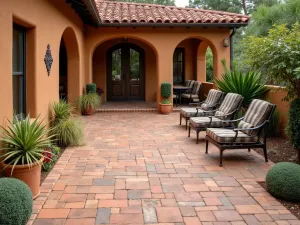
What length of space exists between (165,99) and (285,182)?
8.67 metres

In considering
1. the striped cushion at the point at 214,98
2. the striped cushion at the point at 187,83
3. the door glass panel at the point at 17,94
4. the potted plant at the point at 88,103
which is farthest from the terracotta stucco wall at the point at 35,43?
the striped cushion at the point at 187,83

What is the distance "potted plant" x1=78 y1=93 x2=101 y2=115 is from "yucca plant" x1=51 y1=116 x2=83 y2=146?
4.44 meters

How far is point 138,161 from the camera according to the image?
609 cm

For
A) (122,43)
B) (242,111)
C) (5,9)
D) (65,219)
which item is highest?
(122,43)

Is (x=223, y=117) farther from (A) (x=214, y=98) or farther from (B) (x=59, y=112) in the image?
(B) (x=59, y=112)

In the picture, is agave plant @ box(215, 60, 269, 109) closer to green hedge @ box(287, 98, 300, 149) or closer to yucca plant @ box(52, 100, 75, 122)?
green hedge @ box(287, 98, 300, 149)

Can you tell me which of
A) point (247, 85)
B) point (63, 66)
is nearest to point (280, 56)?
point (247, 85)

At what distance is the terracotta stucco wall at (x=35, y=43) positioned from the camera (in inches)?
175

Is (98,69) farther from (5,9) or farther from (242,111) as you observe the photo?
(5,9)

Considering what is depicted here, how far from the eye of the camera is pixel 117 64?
51.9ft

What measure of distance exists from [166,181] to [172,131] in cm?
405

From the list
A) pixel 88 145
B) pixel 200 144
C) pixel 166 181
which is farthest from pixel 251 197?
Result: pixel 88 145

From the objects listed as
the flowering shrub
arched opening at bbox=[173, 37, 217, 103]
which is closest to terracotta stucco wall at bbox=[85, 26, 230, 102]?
arched opening at bbox=[173, 37, 217, 103]

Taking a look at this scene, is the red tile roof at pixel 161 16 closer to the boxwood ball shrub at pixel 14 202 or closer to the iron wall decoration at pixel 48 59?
the iron wall decoration at pixel 48 59
